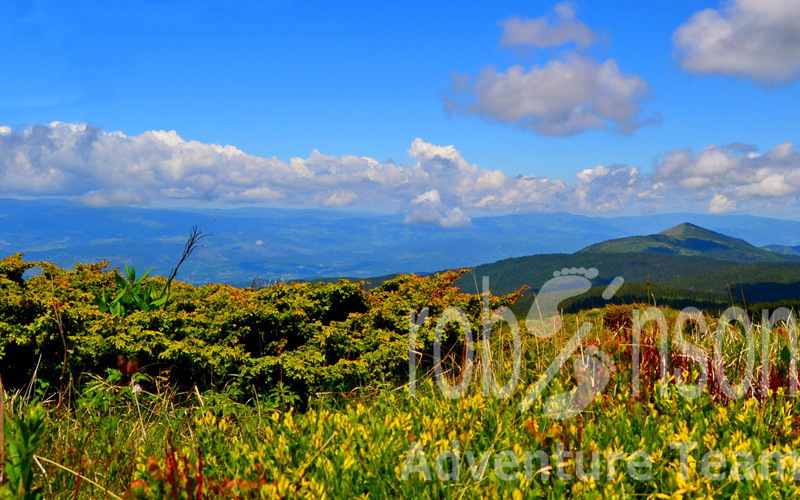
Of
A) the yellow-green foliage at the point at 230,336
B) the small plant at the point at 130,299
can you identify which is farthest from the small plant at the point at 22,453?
the small plant at the point at 130,299

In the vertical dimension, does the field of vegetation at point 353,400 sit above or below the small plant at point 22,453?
below

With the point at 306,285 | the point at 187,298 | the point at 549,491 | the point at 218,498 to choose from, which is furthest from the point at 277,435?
the point at 187,298

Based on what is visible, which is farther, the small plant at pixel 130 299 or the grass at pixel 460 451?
the small plant at pixel 130 299

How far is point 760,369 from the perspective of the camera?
519 cm

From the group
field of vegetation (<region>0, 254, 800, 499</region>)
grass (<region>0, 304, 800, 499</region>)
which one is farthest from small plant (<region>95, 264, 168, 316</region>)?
grass (<region>0, 304, 800, 499</region>)

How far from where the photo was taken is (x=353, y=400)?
5473mm

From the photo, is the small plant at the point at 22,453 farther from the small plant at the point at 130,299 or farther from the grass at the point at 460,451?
the small plant at the point at 130,299

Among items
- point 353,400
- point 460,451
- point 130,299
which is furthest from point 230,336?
point 460,451

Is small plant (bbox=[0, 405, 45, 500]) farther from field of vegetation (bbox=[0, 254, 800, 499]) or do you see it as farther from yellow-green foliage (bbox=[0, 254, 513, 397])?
yellow-green foliage (bbox=[0, 254, 513, 397])

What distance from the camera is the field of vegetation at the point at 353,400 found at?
2.88 m

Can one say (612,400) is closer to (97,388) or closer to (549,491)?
(549,491)

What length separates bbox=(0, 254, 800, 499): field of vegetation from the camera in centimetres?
288

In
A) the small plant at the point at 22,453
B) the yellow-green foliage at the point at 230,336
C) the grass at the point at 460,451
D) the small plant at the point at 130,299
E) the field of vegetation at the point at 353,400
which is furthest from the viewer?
the small plant at the point at 130,299

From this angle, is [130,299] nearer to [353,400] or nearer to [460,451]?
[353,400]
